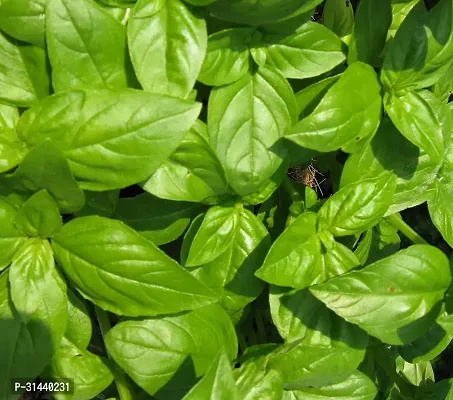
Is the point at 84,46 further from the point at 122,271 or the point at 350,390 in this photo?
the point at 350,390

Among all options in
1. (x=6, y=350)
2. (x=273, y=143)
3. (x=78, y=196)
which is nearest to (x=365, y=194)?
(x=273, y=143)

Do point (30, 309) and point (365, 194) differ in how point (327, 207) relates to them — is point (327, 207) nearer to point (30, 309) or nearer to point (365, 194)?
point (365, 194)

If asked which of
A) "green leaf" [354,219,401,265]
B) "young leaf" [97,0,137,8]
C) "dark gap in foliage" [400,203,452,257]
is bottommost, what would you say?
"dark gap in foliage" [400,203,452,257]

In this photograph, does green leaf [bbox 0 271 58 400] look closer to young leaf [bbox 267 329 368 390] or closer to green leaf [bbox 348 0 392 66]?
young leaf [bbox 267 329 368 390]

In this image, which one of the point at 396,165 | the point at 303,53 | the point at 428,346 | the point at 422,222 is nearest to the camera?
the point at 303,53

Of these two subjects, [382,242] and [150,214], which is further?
[382,242]

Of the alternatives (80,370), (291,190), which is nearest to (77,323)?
(80,370)

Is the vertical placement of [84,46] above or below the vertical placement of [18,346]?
above

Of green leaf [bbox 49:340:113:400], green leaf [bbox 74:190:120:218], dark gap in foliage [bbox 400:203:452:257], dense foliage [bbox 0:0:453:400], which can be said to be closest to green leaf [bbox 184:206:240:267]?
dense foliage [bbox 0:0:453:400]
